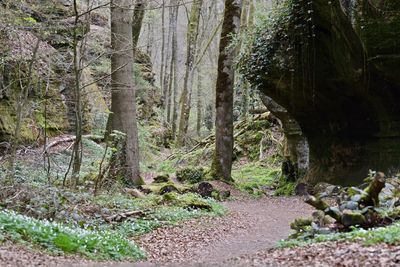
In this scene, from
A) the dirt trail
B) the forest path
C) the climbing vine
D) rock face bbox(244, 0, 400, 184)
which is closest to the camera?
the dirt trail

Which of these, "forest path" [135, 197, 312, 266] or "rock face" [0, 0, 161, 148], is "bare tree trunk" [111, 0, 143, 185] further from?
"forest path" [135, 197, 312, 266]

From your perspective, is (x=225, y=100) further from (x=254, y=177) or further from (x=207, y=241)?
(x=207, y=241)

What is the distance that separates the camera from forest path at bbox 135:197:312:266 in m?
7.19

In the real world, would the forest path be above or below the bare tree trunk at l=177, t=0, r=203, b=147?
below

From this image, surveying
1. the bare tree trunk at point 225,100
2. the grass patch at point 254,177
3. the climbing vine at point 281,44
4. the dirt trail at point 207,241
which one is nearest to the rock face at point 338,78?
the climbing vine at point 281,44

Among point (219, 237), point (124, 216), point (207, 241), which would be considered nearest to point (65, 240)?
point (124, 216)

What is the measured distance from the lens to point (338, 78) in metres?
14.0

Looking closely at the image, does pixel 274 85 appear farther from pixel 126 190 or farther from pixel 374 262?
pixel 374 262

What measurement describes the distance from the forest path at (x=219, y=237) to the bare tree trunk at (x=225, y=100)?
4.03 meters

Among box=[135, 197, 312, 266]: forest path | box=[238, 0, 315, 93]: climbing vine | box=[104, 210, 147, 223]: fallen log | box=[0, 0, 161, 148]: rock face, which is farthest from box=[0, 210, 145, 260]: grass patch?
box=[238, 0, 315, 93]: climbing vine

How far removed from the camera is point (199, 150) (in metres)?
26.1

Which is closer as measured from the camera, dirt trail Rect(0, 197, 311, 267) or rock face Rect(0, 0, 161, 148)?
dirt trail Rect(0, 197, 311, 267)

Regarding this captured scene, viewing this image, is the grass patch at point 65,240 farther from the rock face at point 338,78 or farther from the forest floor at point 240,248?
the rock face at point 338,78

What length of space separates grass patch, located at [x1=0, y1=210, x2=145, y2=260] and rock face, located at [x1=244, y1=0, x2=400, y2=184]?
9.08 meters
